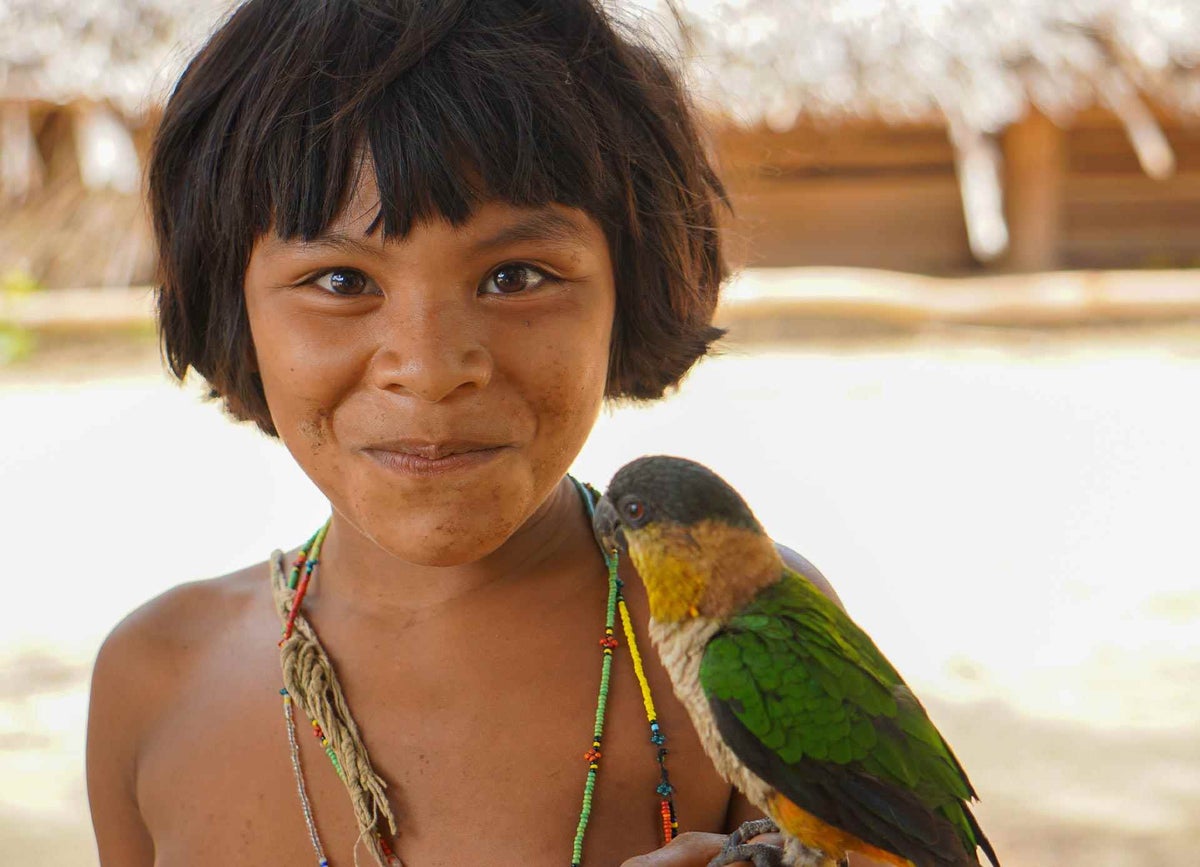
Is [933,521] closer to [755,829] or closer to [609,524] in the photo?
[755,829]

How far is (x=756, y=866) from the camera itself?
146 centimetres

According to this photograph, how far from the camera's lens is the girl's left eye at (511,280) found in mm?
1645

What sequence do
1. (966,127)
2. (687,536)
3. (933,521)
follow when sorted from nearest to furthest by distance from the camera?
(687,536)
(933,521)
(966,127)

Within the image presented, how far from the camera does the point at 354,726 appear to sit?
1.86m

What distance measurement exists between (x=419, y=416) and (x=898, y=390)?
846 centimetres

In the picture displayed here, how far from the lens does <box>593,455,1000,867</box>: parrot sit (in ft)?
4.57

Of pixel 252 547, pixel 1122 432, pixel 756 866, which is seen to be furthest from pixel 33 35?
pixel 756 866

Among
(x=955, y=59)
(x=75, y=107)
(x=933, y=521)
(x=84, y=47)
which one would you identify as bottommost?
(x=933, y=521)

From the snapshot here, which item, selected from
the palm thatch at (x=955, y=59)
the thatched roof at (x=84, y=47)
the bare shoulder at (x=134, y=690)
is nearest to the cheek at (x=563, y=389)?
the bare shoulder at (x=134, y=690)

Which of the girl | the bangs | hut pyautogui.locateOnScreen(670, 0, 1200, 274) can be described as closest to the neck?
the girl

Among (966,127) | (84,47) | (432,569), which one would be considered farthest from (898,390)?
(432,569)

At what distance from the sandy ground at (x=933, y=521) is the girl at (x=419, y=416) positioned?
1.08 metres

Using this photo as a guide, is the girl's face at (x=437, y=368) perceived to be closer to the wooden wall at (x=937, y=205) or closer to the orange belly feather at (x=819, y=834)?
the orange belly feather at (x=819, y=834)

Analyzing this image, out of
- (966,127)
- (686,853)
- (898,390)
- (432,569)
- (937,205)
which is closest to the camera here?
(686,853)
